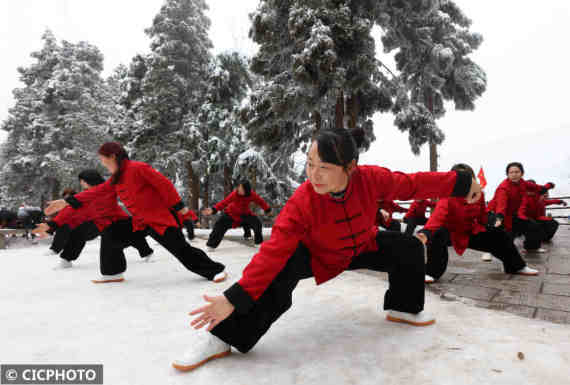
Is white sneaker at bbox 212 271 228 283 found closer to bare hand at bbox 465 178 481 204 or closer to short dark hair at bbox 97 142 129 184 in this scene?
short dark hair at bbox 97 142 129 184

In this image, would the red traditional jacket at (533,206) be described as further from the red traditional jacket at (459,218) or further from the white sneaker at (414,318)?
the white sneaker at (414,318)

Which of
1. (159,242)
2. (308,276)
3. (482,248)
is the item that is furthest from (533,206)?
(159,242)

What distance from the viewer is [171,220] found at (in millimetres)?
3871

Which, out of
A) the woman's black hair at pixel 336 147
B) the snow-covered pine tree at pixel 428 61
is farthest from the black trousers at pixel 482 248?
the snow-covered pine tree at pixel 428 61

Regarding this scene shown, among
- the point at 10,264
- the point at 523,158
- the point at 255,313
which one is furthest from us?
the point at 523,158

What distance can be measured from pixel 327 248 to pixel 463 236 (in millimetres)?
2402

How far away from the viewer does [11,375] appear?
1795 mm

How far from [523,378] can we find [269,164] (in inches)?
490

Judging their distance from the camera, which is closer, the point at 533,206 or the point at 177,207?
the point at 177,207

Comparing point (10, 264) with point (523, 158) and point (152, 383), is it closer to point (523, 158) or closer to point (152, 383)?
point (152, 383)

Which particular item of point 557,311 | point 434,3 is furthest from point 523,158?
point 557,311

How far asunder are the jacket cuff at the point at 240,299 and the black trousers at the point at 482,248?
2477 mm

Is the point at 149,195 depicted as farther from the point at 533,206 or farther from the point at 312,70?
the point at 533,206

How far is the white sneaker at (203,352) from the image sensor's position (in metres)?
1.76
